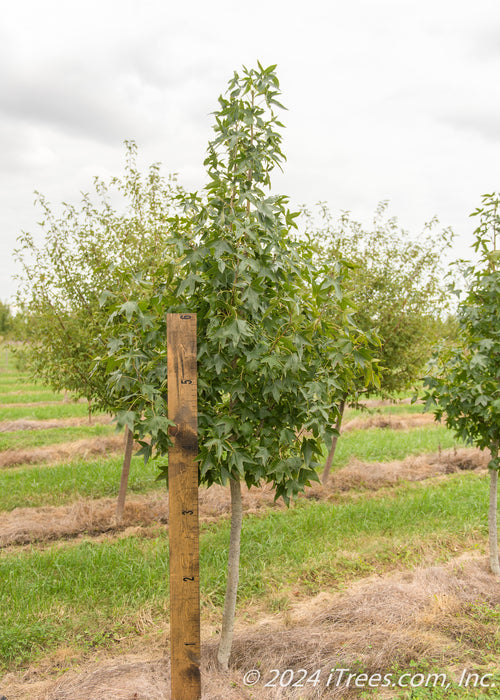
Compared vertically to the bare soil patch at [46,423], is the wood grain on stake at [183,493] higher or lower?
higher

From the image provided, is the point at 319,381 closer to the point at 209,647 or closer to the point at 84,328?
the point at 209,647

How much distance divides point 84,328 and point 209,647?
4.69 meters

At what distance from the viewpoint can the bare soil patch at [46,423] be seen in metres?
15.4

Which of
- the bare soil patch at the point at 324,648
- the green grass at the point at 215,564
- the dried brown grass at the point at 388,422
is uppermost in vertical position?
the bare soil patch at the point at 324,648

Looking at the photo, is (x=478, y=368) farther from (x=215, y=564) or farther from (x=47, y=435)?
(x=47, y=435)

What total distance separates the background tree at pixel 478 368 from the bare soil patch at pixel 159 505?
3947 mm

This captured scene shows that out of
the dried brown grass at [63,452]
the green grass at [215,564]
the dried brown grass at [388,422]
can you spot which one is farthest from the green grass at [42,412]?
the green grass at [215,564]

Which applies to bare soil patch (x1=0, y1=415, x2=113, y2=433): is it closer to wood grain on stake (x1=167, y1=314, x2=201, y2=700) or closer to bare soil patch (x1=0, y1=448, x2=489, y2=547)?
bare soil patch (x1=0, y1=448, x2=489, y2=547)

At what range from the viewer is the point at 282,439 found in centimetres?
331

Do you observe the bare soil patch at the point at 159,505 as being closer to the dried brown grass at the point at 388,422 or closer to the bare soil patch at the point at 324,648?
the bare soil patch at the point at 324,648

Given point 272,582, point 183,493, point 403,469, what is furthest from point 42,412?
point 183,493

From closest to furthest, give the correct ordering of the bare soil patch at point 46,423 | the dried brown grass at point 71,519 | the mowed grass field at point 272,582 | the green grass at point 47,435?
1. the mowed grass field at point 272,582
2. the dried brown grass at point 71,519
3. the green grass at point 47,435
4. the bare soil patch at point 46,423

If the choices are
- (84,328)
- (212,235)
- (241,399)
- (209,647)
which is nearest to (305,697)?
(209,647)

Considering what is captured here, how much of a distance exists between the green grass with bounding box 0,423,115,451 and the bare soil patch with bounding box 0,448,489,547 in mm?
5601
